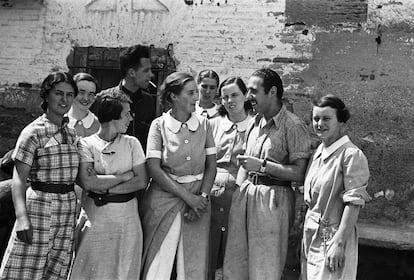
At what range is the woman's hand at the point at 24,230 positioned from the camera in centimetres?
325

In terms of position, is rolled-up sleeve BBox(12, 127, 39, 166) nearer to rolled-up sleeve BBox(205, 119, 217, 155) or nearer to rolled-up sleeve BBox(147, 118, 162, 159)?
rolled-up sleeve BBox(147, 118, 162, 159)

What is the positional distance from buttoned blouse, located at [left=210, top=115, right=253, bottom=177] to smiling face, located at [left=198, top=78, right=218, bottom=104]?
0.42 m

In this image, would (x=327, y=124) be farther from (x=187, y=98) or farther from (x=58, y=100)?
(x=58, y=100)

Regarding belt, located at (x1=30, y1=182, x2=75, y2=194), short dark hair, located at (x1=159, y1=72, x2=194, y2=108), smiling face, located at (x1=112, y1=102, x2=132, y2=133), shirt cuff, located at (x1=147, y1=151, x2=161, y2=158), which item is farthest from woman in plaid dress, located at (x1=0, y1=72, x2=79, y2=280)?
short dark hair, located at (x1=159, y1=72, x2=194, y2=108)

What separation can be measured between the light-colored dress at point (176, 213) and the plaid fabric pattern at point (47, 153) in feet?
1.78

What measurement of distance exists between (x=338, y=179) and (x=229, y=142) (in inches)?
42.8

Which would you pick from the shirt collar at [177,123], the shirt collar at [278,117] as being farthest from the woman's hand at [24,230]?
the shirt collar at [278,117]

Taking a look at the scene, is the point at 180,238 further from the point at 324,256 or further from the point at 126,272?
A: the point at 324,256

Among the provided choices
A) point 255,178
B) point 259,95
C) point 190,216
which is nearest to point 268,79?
point 259,95

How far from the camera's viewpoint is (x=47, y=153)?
3.41 m

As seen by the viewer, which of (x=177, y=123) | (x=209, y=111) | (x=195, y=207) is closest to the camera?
(x=195, y=207)

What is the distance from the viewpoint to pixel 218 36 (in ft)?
22.7

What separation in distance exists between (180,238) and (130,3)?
14.8 ft

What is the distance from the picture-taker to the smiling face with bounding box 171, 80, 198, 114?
3.70 m
